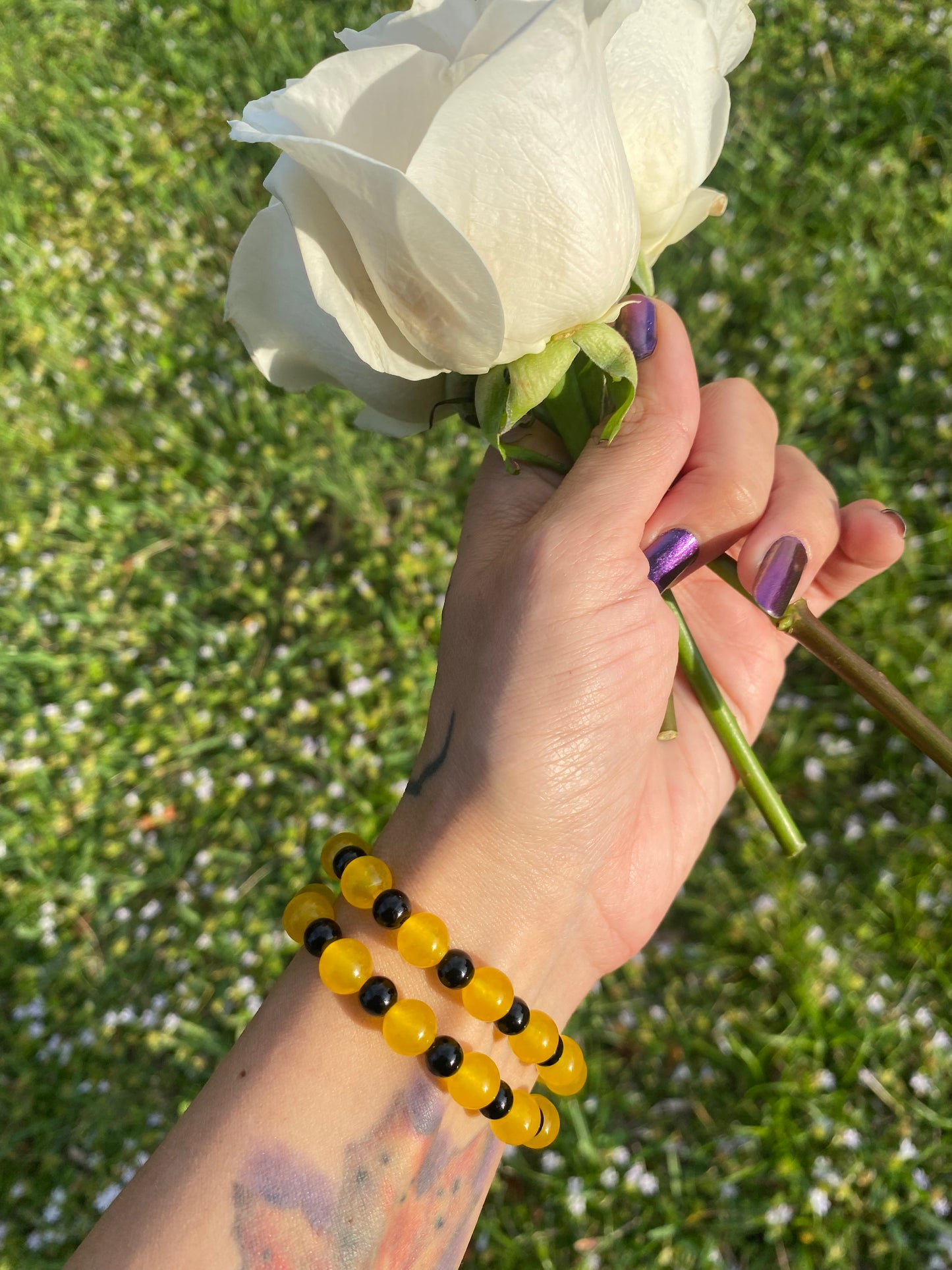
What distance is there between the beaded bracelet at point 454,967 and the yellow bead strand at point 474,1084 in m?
0.06

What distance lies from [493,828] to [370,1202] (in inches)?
21.1

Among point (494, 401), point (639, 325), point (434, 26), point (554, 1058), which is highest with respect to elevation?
point (434, 26)

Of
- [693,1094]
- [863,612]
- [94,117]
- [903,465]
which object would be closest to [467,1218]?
[693,1094]

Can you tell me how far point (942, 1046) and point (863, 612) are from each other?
1054 mm

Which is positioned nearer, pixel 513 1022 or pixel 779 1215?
pixel 513 1022

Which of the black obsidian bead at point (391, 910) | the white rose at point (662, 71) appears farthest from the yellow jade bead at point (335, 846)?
the white rose at point (662, 71)

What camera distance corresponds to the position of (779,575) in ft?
4.22

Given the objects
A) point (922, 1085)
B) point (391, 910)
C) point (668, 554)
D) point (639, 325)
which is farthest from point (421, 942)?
point (922, 1085)

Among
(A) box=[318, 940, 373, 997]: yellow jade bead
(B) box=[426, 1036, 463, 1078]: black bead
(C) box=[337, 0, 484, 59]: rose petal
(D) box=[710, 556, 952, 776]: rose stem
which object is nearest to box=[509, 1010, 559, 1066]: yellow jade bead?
(B) box=[426, 1036, 463, 1078]: black bead

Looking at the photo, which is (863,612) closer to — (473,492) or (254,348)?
(473,492)

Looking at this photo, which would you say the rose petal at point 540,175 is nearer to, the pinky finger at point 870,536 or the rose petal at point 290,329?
the rose petal at point 290,329

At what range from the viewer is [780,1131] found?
1891 millimetres

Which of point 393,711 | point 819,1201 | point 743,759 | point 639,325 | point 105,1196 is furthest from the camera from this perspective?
point 393,711

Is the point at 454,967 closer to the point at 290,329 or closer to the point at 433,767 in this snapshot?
the point at 433,767
